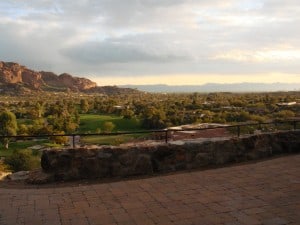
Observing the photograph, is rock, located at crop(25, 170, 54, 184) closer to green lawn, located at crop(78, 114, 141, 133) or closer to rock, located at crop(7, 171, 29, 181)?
rock, located at crop(7, 171, 29, 181)

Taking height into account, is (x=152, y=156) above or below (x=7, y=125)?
above

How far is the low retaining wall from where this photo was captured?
8320 mm

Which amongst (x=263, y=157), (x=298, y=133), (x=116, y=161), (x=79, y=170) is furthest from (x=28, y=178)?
(x=298, y=133)

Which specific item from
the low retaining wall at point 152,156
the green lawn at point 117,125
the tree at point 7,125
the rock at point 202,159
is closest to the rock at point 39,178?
the low retaining wall at point 152,156

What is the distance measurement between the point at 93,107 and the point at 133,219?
3801 inches

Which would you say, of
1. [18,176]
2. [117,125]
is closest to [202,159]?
[18,176]

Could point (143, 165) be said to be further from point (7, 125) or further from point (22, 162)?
point (7, 125)

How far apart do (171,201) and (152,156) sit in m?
2.23

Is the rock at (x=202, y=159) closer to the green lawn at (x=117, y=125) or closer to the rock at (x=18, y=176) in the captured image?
the rock at (x=18, y=176)

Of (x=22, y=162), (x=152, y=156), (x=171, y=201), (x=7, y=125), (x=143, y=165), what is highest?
(x=152, y=156)

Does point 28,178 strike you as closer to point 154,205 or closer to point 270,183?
point 154,205

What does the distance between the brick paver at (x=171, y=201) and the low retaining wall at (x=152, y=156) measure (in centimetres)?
48

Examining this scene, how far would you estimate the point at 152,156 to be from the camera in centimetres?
897

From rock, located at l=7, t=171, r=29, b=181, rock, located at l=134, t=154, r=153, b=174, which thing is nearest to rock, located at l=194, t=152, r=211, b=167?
rock, located at l=134, t=154, r=153, b=174
